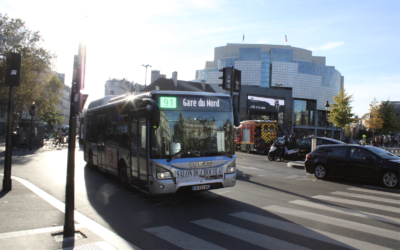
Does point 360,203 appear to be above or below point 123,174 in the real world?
below

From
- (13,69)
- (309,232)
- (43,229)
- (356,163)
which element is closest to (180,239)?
(309,232)

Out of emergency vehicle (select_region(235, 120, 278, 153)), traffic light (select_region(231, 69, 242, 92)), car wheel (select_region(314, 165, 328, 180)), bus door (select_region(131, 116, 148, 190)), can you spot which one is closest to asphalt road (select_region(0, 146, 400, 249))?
bus door (select_region(131, 116, 148, 190))

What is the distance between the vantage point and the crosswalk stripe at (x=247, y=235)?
472 cm

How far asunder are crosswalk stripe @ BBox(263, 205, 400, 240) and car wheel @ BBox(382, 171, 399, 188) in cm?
505

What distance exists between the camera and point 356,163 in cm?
1105

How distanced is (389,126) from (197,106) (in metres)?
45.7

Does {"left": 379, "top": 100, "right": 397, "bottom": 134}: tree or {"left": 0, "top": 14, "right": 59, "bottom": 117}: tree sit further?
{"left": 379, "top": 100, "right": 397, "bottom": 134}: tree

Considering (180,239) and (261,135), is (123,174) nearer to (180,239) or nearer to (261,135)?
(180,239)

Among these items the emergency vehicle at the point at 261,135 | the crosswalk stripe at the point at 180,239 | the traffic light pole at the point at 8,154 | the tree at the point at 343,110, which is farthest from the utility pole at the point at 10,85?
the tree at the point at 343,110

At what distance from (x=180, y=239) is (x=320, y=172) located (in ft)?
28.9

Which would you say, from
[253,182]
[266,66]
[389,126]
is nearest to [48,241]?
[253,182]

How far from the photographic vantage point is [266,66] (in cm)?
9638

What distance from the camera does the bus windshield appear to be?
7113mm

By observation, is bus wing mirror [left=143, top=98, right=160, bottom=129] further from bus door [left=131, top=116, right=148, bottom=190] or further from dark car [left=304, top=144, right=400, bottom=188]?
dark car [left=304, top=144, right=400, bottom=188]
